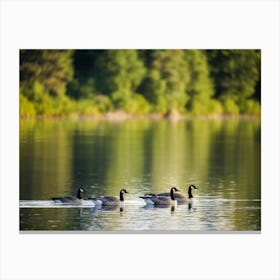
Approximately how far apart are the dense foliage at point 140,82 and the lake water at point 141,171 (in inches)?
27.7

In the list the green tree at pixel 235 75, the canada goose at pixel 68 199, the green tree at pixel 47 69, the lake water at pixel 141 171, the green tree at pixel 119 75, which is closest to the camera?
the lake water at pixel 141 171

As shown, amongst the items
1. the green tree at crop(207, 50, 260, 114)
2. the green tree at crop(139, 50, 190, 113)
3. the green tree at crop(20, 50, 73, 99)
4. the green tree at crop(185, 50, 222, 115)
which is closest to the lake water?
the green tree at crop(207, 50, 260, 114)

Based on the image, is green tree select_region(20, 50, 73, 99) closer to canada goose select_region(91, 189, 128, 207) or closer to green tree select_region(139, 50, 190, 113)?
green tree select_region(139, 50, 190, 113)

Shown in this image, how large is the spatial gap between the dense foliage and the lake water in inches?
27.7

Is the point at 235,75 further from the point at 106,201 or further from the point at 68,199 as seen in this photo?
the point at 68,199

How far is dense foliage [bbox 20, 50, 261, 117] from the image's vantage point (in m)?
31.8

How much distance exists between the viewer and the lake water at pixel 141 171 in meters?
27.7

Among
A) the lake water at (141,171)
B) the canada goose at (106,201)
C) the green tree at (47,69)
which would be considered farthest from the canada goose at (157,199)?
the green tree at (47,69)

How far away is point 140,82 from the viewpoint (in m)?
36.0

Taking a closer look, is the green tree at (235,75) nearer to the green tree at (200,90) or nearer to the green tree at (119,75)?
the green tree at (200,90)
